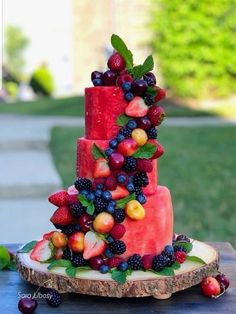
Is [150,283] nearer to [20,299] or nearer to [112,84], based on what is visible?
[20,299]

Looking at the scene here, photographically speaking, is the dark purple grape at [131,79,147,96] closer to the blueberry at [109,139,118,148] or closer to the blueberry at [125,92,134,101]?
the blueberry at [125,92,134,101]

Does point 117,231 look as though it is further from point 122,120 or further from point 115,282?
point 122,120

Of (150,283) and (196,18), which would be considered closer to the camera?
(150,283)

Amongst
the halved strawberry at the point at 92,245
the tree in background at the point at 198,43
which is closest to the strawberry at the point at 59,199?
the halved strawberry at the point at 92,245

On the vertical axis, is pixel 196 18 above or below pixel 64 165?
above

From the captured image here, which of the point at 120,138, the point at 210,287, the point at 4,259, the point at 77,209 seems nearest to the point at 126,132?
the point at 120,138

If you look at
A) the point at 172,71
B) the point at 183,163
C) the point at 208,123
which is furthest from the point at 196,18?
the point at 183,163
